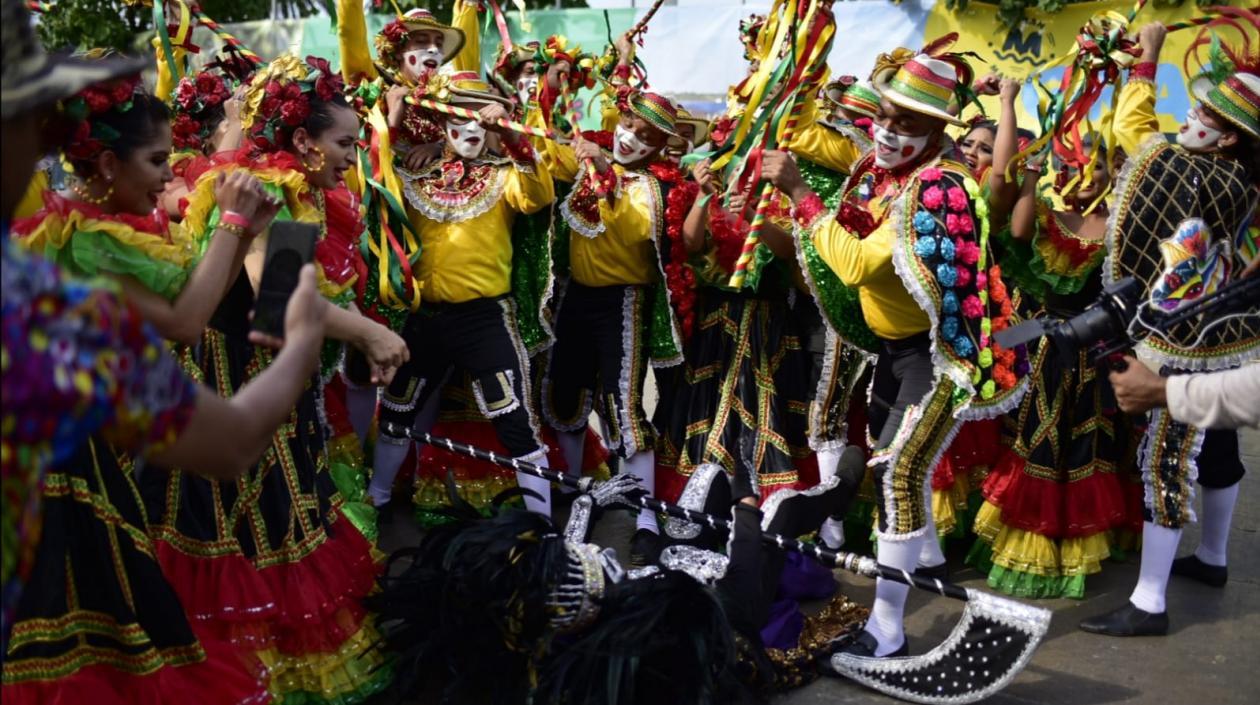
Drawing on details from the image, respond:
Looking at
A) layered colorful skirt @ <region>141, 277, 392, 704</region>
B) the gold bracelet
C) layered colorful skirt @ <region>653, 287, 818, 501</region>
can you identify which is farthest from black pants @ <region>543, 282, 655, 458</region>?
the gold bracelet

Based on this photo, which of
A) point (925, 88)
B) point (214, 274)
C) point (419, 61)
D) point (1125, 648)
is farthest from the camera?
point (419, 61)

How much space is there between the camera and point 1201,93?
3.89m

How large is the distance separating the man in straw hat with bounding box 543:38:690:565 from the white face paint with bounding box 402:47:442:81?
2.92ft

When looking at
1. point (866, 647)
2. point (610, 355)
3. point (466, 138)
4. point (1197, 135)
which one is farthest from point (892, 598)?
point (466, 138)

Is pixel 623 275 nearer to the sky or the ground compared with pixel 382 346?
nearer to the ground

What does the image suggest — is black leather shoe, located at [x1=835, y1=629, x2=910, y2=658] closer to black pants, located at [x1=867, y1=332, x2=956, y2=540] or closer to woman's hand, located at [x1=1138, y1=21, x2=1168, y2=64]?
black pants, located at [x1=867, y1=332, x2=956, y2=540]

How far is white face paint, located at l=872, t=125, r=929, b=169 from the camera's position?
388 cm

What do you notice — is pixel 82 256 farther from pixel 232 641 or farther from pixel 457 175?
pixel 457 175

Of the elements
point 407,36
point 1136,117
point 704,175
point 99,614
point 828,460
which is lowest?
point 828,460

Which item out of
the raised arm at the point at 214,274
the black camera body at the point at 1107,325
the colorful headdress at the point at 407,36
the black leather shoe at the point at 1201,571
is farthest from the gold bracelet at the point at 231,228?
the black leather shoe at the point at 1201,571

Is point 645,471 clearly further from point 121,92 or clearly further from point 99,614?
point 121,92

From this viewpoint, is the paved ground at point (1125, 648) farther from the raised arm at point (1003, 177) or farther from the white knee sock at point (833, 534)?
the raised arm at point (1003, 177)

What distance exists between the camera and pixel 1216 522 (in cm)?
466

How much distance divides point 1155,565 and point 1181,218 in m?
1.23
